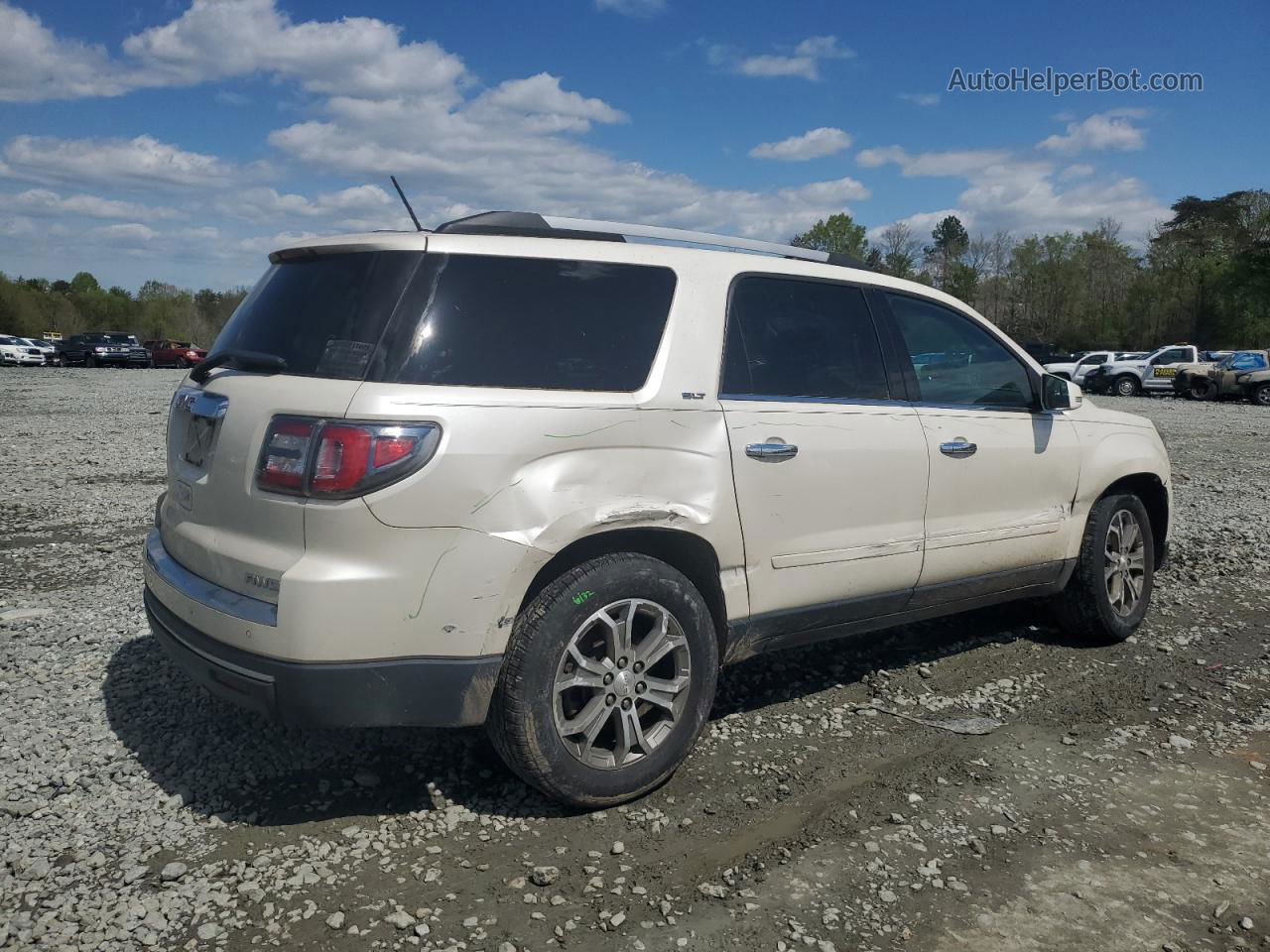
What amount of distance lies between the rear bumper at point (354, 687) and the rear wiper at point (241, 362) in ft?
2.83

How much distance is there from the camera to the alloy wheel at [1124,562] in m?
5.10

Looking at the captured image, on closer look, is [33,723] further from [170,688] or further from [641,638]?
[641,638]

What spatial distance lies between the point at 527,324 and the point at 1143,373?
119ft

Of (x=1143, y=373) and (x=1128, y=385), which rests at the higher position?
(x=1143, y=373)

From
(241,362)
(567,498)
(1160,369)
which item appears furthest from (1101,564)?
(1160,369)

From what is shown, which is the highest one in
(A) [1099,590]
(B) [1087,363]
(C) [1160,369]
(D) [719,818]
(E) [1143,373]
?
(B) [1087,363]

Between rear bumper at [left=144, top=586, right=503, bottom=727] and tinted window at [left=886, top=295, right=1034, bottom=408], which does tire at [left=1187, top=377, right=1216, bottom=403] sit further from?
rear bumper at [left=144, top=586, right=503, bottom=727]

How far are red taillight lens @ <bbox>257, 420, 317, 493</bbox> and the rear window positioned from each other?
0.20 meters

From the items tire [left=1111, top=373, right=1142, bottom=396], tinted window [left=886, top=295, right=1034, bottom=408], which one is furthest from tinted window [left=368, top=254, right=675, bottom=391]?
tire [left=1111, top=373, right=1142, bottom=396]

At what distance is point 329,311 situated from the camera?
3.12 meters

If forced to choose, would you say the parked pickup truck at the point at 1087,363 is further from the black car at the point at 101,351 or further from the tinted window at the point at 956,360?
the black car at the point at 101,351

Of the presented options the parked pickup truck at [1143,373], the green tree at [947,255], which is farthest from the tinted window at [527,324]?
the green tree at [947,255]

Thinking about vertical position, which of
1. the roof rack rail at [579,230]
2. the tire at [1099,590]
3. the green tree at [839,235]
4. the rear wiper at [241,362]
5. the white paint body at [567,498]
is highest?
the green tree at [839,235]

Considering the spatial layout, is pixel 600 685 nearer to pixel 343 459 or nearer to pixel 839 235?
pixel 343 459
